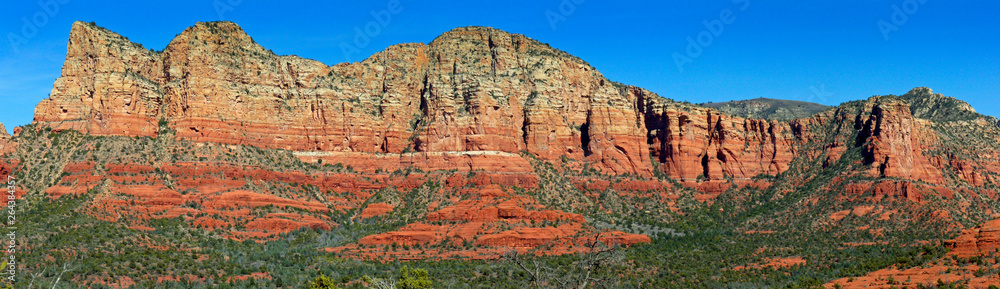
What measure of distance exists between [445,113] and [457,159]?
7229 millimetres

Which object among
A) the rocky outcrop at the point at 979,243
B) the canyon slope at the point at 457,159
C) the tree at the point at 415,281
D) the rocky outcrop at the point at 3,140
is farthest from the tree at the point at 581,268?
the rocky outcrop at the point at 3,140

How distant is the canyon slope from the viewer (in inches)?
4269

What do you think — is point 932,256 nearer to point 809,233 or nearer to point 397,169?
point 809,233

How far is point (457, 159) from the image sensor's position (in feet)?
420

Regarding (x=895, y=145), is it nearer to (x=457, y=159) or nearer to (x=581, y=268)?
(x=457, y=159)

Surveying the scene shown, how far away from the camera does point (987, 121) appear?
15100 cm

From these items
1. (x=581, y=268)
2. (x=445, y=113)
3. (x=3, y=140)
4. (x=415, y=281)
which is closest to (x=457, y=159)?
(x=445, y=113)

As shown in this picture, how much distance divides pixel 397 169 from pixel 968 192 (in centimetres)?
7448

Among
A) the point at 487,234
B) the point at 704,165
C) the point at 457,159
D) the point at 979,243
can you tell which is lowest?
the point at 487,234

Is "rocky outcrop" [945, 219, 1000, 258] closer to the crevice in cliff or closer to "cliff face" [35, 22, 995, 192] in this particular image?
"cliff face" [35, 22, 995, 192]

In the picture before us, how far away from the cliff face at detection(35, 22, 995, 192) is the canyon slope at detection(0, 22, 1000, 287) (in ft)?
0.97

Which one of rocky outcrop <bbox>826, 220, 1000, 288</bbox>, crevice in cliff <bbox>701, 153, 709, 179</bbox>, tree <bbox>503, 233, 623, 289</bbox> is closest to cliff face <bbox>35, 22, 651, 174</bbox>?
crevice in cliff <bbox>701, 153, 709, 179</bbox>

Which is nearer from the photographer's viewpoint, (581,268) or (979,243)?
(581,268)

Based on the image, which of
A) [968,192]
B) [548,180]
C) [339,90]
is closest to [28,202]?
[339,90]
